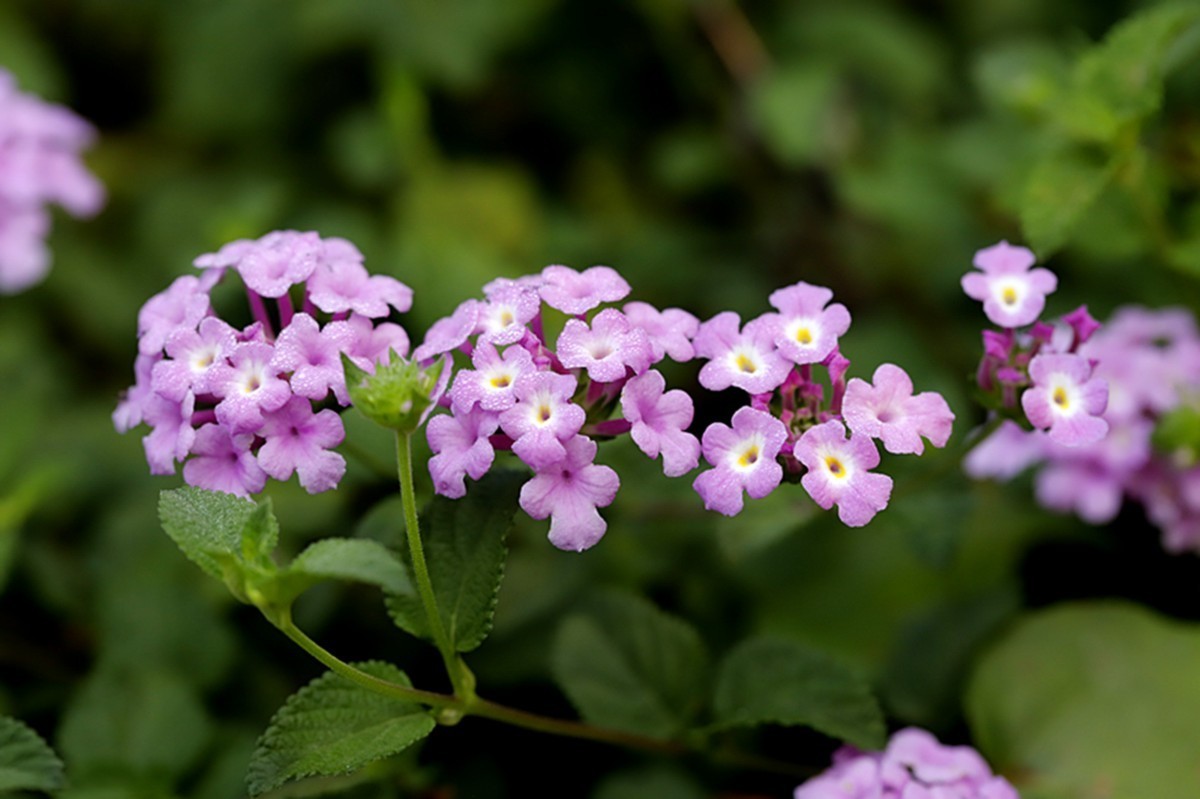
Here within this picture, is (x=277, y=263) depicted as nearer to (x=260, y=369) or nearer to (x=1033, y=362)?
(x=260, y=369)

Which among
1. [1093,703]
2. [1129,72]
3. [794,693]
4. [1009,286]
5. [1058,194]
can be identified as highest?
[1129,72]

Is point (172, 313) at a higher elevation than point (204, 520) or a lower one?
higher

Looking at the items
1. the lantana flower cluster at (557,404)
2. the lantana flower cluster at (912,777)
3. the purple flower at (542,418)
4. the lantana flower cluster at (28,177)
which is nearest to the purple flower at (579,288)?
the lantana flower cluster at (557,404)

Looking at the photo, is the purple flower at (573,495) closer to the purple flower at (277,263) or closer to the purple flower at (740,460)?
the purple flower at (740,460)

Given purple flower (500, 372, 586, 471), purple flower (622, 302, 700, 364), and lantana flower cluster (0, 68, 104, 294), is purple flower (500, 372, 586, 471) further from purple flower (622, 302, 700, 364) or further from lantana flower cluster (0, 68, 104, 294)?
lantana flower cluster (0, 68, 104, 294)

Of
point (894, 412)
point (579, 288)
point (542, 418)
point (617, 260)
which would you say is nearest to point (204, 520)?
point (542, 418)
